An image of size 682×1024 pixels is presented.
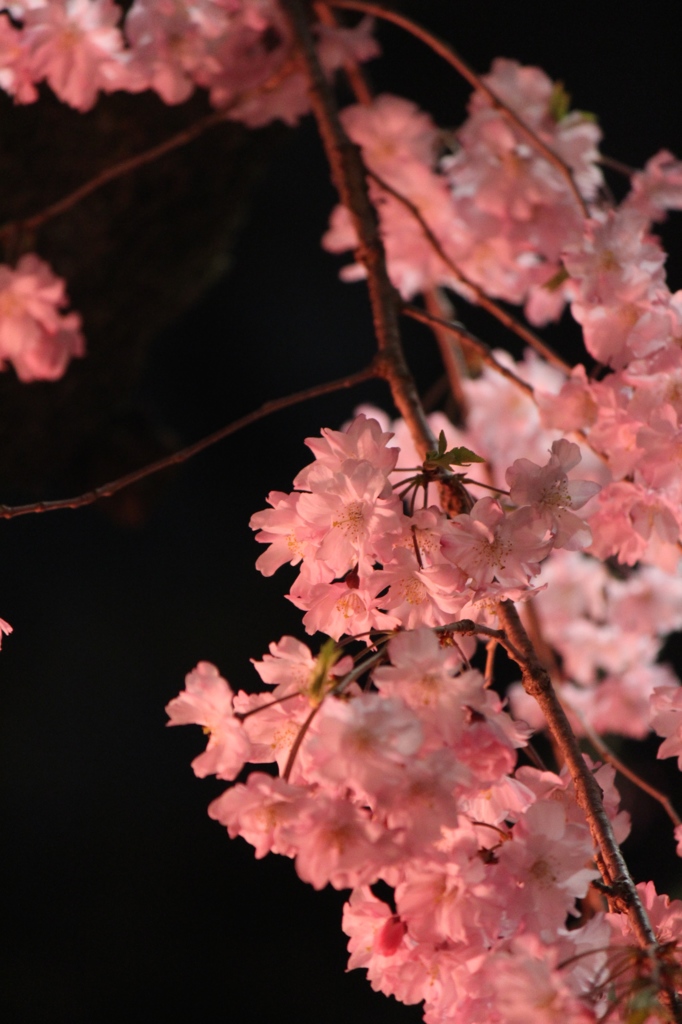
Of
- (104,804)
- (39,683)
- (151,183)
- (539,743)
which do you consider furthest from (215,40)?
(539,743)

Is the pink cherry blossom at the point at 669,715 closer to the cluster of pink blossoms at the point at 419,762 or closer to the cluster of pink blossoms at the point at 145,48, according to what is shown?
the cluster of pink blossoms at the point at 419,762

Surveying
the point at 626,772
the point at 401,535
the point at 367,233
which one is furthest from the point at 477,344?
the point at 626,772

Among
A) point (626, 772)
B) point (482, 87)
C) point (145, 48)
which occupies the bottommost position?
point (626, 772)

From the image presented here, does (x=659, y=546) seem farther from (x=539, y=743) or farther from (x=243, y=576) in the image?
(x=539, y=743)

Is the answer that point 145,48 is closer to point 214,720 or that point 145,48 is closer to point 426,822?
point 214,720

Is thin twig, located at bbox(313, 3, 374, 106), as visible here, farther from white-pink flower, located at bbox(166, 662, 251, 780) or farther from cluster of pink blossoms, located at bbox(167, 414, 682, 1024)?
white-pink flower, located at bbox(166, 662, 251, 780)

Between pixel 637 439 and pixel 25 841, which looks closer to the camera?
pixel 637 439
